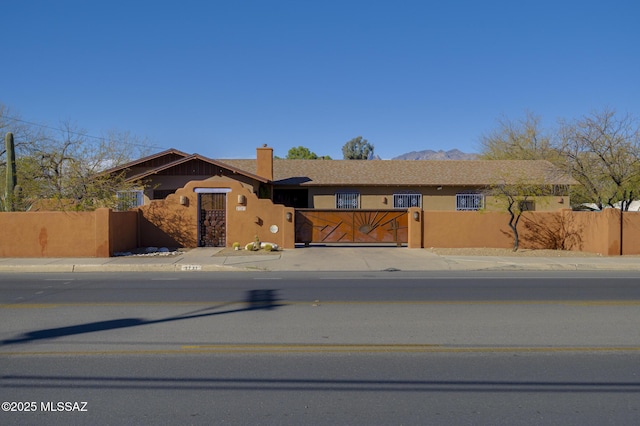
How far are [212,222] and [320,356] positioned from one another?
59.5 ft

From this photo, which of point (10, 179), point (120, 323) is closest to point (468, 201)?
point (10, 179)

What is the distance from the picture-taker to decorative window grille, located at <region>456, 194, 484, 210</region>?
33.4 m

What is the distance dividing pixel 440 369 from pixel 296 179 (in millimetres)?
26865

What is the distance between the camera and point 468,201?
3362 cm

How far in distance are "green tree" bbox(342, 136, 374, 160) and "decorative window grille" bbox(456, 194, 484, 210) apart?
188ft

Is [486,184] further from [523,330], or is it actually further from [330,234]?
[523,330]

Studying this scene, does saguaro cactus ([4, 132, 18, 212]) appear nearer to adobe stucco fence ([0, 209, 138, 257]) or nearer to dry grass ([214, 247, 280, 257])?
adobe stucco fence ([0, 209, 138, 257])

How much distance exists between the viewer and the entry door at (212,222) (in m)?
24.9

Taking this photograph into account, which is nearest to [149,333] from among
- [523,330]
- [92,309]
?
[92,309]

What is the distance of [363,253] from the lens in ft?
75.0

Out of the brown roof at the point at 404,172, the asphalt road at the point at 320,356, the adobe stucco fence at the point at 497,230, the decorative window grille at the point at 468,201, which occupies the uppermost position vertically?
the brown roof at the point at 404,172

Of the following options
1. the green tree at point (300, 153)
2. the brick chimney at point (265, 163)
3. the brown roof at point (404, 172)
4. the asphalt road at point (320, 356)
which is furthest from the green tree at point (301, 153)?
the asphalt road at point (320, 356)

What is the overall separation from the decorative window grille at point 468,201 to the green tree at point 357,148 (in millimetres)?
57404

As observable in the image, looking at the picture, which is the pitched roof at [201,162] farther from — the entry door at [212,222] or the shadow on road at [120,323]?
the shadow on road at [120,323]
